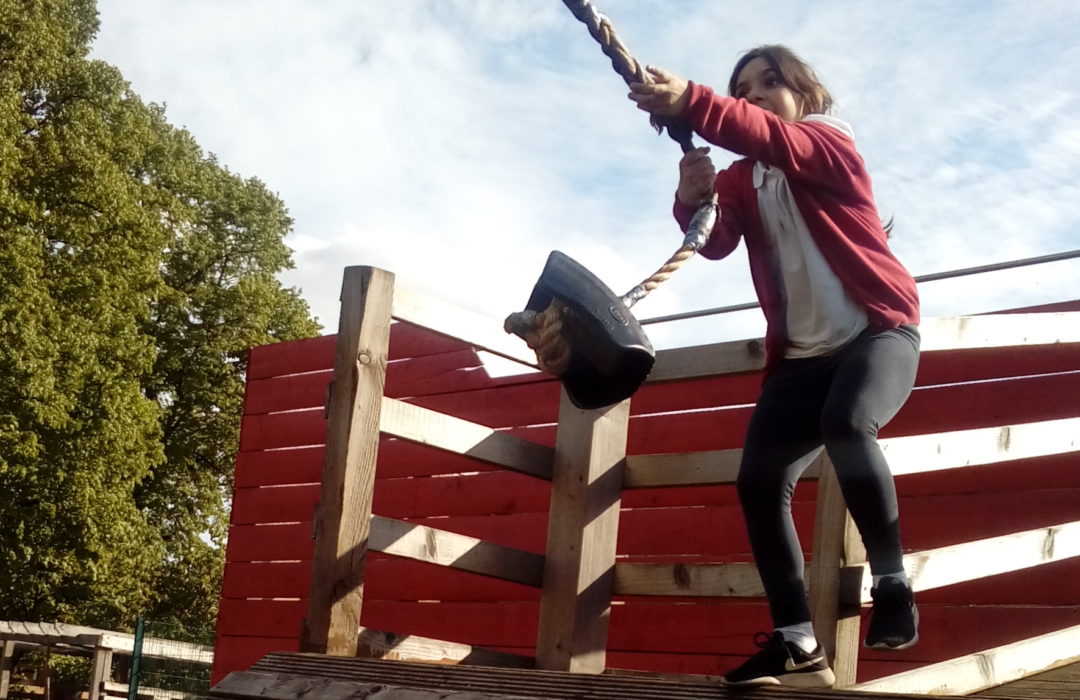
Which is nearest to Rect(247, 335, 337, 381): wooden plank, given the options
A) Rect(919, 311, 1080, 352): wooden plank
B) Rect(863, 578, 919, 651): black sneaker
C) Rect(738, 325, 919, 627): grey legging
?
Rect(919, 311, 1080, 352): wooden plank

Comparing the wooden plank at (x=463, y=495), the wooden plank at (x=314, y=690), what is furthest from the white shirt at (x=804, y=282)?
the wooden plank at (x=463, y=495)

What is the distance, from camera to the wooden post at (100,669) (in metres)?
11.0

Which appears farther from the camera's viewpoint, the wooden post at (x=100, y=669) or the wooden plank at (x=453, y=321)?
the wooden post at (x=100, y=669)

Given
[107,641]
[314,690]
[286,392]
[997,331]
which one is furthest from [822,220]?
[107,641]

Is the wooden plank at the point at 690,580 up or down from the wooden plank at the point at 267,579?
down

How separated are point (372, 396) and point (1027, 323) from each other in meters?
1.80

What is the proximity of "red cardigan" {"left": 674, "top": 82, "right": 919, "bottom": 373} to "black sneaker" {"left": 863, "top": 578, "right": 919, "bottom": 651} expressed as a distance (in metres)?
0.51

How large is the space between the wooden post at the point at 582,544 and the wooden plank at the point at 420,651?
0.14 metres

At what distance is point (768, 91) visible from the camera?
2787 millimetres

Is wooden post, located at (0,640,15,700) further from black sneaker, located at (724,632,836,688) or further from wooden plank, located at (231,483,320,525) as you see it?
black sneaker, located at (724,632,836,688)

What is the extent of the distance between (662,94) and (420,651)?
1.67m

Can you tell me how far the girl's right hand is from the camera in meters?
2.62

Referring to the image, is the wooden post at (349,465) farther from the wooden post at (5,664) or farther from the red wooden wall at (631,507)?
the wooden post at (5,664)

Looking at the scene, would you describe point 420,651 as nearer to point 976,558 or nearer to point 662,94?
point 976,558
